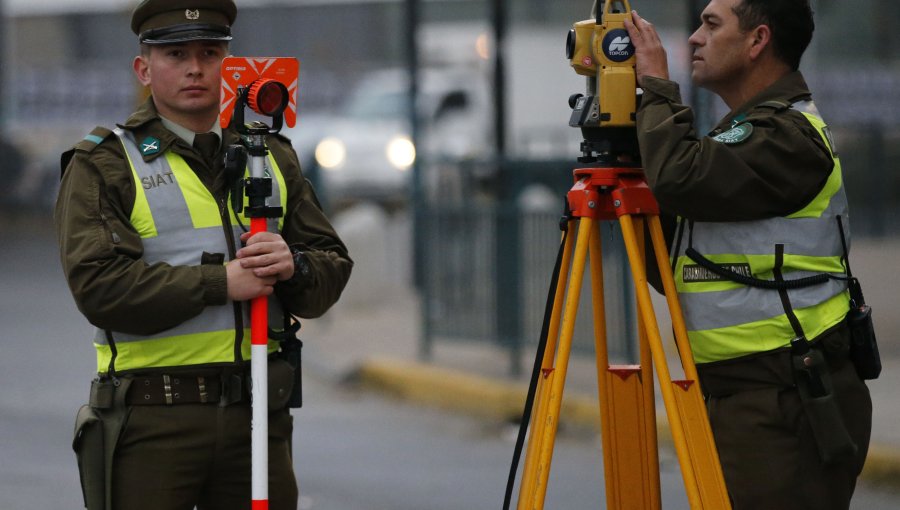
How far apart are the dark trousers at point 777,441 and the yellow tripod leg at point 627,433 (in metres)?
0.21

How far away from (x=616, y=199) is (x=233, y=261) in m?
0.97

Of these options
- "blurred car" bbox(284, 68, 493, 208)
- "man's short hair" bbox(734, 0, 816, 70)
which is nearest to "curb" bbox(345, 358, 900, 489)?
"man's short hair" bbox(734, 0, 816, 70)

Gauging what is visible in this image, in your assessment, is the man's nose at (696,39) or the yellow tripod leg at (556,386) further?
the man's nose at (696,39)

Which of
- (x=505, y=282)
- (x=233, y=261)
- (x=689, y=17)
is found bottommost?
(x=505, y=282)

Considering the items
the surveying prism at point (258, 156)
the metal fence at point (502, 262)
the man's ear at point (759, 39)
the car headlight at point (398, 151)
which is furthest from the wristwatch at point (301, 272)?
the car headlight at point (398, 151)

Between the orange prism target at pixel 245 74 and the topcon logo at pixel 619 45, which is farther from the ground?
the topcon logo at pixel 619 45

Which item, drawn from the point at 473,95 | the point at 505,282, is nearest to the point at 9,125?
the point at 473,95

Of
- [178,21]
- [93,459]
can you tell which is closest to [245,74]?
[178,21]

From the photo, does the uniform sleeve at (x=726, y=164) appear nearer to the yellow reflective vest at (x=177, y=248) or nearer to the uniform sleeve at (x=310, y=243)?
the uniform sleeve at (x=310, y=243)

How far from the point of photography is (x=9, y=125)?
31.1m

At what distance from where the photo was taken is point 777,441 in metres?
3.77

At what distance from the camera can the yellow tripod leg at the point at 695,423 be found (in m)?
3.67

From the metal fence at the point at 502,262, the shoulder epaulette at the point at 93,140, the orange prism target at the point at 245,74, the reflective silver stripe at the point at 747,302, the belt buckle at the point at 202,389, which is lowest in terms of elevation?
the metal fence at the point at 502,262

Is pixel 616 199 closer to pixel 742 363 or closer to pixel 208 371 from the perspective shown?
pixel 742 363
